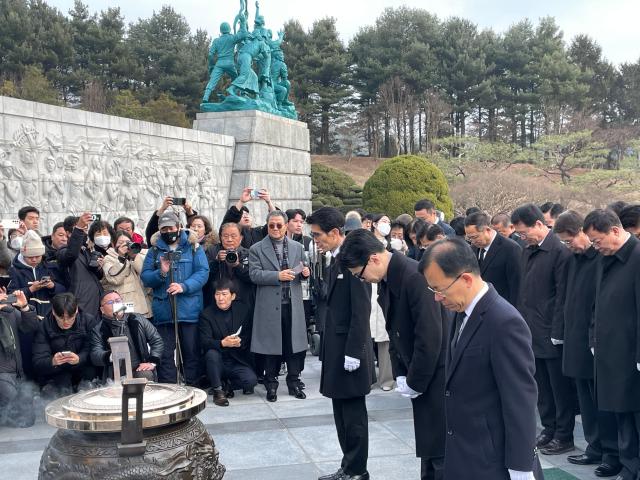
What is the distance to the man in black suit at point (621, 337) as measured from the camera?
3.84 meters

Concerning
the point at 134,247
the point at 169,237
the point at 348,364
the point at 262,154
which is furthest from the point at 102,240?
the point at 262,154

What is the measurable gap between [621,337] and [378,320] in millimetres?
3018

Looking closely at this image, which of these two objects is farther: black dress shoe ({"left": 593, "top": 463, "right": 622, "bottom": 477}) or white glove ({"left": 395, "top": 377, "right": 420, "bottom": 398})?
black dress shoe ({"left": 593, "top": 463, "right": 622, "bottom": 477})

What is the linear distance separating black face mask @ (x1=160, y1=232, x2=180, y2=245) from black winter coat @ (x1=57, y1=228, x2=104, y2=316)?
723 millimetres

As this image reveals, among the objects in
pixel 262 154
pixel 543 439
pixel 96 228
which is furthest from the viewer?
pixel 262 154

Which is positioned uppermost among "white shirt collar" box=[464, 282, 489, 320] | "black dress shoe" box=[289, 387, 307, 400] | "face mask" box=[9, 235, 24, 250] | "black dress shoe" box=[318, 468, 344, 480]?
"face mask" box=[9, 235, 24, 250]

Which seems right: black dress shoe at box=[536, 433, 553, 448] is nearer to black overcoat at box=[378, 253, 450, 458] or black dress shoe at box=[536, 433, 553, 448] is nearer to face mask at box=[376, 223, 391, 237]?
black overcoat at box=[378, 253, 450, 458]

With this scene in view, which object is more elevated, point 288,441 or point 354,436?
point 354,436

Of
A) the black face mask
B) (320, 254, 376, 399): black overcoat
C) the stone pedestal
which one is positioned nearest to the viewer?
(320, 254, 376, 399): black overcoat

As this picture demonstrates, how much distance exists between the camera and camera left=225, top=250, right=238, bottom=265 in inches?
252

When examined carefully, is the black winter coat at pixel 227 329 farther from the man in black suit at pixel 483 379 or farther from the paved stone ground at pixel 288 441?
the man in black suit at pixel 483 379

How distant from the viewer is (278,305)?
6.21 metres

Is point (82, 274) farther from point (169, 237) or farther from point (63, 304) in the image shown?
point (169, 237)

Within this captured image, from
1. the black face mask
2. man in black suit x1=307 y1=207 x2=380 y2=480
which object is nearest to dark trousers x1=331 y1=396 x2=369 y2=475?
man in black suit x1=307 y1=207 x2=380 y2=480
